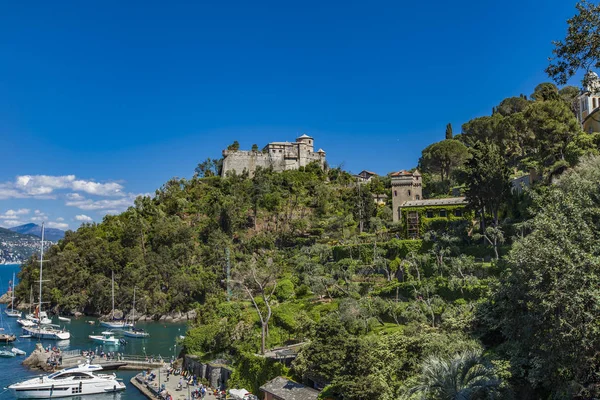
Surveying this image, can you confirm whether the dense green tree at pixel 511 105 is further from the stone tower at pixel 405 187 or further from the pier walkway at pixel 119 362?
the pier walkway at pixel 119 362

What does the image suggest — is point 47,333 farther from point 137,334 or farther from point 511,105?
point 511,105

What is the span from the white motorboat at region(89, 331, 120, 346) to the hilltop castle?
43.3m

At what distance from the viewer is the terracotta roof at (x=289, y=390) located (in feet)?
71.7

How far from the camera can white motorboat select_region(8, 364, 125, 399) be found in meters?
31.5

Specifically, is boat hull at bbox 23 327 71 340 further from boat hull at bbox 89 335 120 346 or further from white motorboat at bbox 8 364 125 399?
white motorboat at bbox 8 364 125 399

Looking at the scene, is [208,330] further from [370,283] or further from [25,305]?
[25,305]

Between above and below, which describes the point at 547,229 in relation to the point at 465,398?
above

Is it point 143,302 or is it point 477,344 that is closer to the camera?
point 477,344

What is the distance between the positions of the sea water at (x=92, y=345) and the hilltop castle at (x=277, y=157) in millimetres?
37565

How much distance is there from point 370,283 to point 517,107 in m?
44.1

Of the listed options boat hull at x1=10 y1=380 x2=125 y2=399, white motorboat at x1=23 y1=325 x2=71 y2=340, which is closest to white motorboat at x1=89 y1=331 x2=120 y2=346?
white motorboat at x1=23 y1=325 x2=71 y2=340

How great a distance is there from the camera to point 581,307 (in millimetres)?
12578

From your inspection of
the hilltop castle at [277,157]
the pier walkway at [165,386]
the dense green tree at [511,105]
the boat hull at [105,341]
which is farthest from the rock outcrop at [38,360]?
the dense green tree at [511,105]

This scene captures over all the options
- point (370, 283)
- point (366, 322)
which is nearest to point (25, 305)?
point (370, 283)
